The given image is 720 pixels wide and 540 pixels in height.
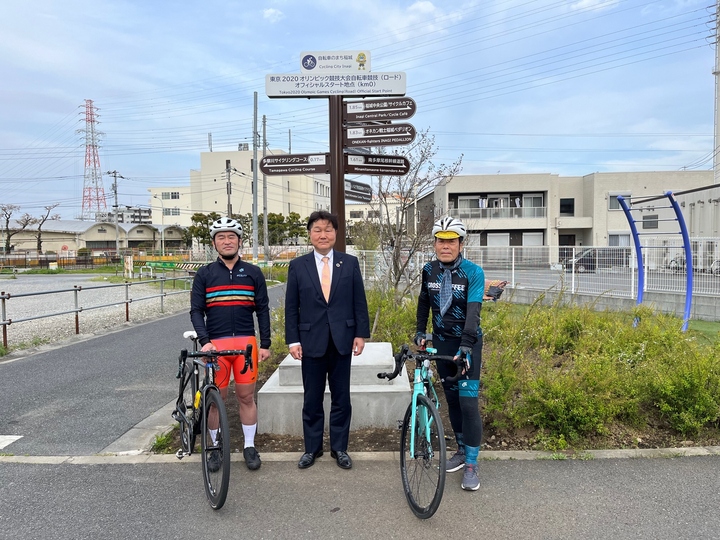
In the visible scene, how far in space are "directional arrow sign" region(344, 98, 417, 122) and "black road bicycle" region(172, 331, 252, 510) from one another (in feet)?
10.6

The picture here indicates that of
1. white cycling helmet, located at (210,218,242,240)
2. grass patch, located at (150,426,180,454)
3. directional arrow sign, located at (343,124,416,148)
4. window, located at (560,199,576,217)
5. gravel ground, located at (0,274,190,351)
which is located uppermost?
window, located at (560,199,576,217)

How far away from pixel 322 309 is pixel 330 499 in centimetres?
126

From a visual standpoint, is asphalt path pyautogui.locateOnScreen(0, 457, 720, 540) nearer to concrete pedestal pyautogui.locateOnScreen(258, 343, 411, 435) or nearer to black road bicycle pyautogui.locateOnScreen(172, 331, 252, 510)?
black road bicycle pyautogui.locateOnScreen(172, 331, 252, 510)

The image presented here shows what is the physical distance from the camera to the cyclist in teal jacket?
11.2ft

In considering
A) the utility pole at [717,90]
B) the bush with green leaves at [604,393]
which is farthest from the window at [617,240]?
the bush with green leaves at [604,393]

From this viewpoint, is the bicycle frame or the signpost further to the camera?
the signpost

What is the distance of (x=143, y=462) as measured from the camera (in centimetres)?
396

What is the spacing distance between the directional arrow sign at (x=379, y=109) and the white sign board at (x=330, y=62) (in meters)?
0.37

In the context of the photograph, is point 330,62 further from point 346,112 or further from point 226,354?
point 226,354

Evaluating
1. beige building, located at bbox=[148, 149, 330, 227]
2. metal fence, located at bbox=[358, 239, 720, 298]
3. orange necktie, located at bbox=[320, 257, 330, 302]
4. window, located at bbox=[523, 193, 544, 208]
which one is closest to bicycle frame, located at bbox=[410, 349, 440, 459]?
orange necktie, located at bbox=[320, 257, 330, 302]

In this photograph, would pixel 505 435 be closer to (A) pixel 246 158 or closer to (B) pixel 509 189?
(B) pixel 509 189

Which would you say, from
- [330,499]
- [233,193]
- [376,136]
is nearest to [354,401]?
[330,499]

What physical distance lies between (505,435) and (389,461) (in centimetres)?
109

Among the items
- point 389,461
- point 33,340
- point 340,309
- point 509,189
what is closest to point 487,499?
point 389,461
